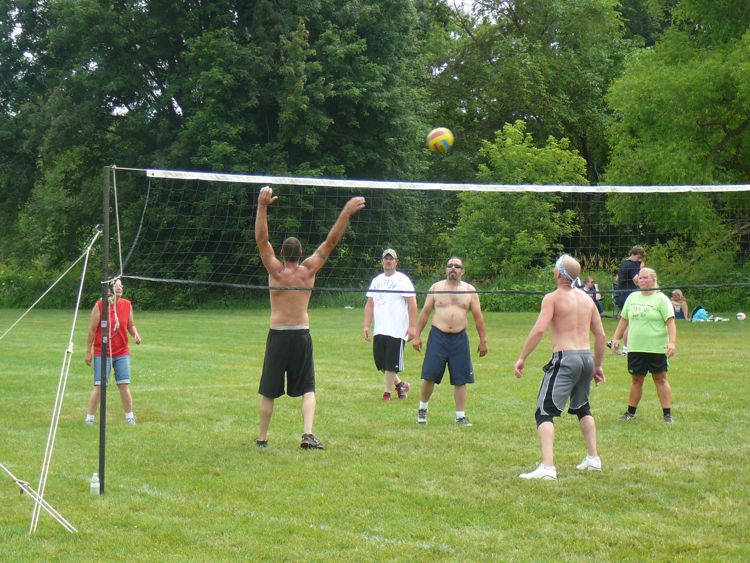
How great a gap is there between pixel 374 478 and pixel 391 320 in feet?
16.5

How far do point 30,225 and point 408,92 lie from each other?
A: 1750 cm

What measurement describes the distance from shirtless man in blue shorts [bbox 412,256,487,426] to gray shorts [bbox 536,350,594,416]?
2.44 meters

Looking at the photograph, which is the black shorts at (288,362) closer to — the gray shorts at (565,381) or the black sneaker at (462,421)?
the black sneaker at (462,421)

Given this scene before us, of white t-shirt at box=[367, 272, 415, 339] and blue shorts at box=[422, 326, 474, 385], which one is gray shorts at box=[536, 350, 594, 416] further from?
white t-shirt at box=[367, 272, 415, 339]

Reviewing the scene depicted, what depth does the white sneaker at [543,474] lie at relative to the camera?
7.86 metres

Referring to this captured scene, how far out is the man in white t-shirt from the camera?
1265 cm

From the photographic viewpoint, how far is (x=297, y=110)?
114ft

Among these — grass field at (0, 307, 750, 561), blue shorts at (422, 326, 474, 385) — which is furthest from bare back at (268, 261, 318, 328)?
blue shorts at (422, 326, 474, 385)

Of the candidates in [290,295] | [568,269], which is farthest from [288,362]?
[568,269]

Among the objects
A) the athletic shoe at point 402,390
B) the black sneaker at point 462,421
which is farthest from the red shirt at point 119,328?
the black sneaker at point 462,421

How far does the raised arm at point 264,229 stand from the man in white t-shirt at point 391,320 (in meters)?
3.67

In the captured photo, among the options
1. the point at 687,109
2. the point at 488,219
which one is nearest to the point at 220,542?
the point at 488,219

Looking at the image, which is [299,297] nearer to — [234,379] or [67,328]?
[234,379]

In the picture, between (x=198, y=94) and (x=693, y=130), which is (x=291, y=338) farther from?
(x=198, y=94)
